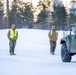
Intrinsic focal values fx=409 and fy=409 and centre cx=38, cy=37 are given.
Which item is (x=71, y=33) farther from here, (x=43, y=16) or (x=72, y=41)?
(x=43, y=16)

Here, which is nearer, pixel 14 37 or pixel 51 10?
pixel 14 37

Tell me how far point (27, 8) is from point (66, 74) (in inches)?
2418

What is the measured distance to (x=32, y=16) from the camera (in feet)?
252

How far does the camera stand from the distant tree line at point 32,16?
64750 millimetres

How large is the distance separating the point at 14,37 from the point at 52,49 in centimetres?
229

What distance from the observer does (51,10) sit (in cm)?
7119

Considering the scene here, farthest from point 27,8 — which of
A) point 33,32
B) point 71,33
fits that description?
Answer: point 71,33

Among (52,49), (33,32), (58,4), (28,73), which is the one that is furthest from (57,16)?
(28,73)

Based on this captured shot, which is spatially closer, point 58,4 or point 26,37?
point 26,37

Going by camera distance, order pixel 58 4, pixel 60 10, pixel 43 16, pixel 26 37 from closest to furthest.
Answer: pixel 26 37 → pixel 43 16 → pixel 60 10 → pixel 58 4

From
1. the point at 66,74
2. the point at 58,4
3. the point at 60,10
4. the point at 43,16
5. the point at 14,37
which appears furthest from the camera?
the point at 58,4

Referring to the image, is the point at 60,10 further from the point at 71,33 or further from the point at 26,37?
the point at 71,33

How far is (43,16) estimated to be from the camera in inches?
2516

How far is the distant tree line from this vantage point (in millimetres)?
64750
